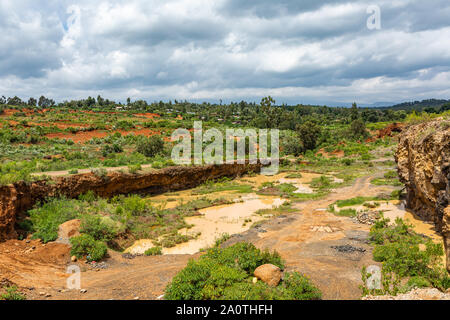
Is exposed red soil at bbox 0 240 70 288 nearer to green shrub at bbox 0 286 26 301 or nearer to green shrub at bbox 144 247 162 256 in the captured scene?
green shrub at bbox 0 286 26 301

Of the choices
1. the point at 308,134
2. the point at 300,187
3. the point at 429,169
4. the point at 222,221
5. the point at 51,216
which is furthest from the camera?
the point at 308,134

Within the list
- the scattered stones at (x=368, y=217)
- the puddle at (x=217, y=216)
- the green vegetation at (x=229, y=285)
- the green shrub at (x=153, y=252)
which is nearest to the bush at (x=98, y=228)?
the puddle at (x=217, y=216)

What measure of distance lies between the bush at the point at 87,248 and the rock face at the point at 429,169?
1149 cm

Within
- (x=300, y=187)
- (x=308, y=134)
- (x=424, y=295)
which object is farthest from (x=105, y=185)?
(x=308, y=134)

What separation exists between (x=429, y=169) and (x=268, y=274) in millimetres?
8543

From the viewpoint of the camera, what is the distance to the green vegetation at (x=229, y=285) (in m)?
6.57

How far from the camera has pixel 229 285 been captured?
7.04 m

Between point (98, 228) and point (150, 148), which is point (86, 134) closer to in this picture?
point (150, 148)

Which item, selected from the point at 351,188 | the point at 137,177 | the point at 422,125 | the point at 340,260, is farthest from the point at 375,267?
the point at 137,177

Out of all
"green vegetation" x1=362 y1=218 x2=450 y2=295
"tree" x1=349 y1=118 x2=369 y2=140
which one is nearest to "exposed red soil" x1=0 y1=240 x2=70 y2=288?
"green vegetation" x1=362 y1=218 x2=450 y2=295

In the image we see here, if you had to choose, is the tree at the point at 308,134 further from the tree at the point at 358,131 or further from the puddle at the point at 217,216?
the puddle at the point at 217,216

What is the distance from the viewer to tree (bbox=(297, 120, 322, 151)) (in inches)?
1813

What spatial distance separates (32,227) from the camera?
1188cm

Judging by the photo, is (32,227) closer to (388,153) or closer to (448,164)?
(448,164)
